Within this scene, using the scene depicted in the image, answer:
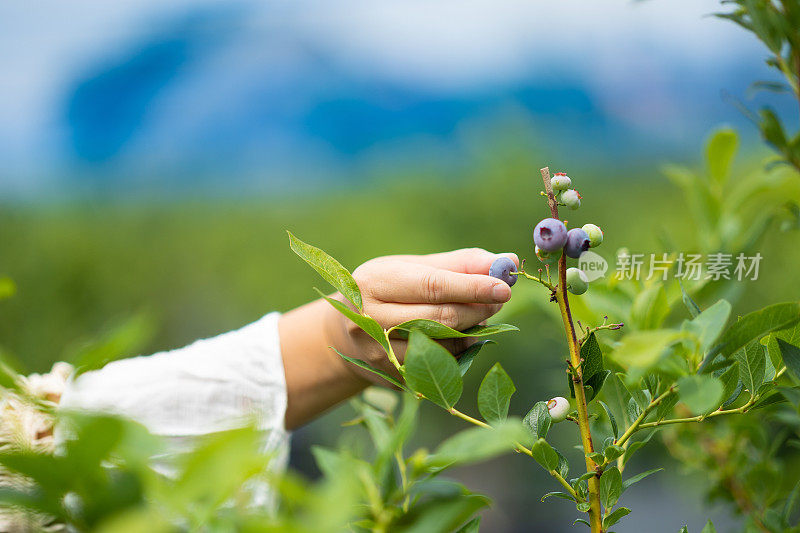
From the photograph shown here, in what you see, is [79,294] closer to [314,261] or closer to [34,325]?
[34,325]

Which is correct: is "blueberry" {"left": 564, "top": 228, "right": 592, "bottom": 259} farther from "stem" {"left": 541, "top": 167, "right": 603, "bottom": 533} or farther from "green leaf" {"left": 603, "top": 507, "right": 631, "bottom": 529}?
"green leaf" {"left": 603, "top": 507, "right": 631, "bottom": 529}

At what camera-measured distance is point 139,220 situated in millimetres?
4461

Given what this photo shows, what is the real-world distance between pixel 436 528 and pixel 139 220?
15.1 feet

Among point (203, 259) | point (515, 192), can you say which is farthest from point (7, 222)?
point (515, 192)

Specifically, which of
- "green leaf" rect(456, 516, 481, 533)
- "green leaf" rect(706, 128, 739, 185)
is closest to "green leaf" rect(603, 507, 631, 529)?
"green leaf" rect(456, 516, 481, 533)

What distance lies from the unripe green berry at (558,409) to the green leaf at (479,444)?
6.8 inches

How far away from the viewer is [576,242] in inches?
17.1

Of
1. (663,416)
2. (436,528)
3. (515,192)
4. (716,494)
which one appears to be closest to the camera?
(436,528)

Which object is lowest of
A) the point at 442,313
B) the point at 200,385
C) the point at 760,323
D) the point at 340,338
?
the point at 200,385

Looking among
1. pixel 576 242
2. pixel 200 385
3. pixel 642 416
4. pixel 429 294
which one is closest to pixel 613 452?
pixel 642 416

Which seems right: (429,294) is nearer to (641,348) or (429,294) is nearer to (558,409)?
(558,409)

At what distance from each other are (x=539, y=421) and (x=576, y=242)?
0.40 ft

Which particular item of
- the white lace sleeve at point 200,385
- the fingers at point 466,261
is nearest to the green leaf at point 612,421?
the fingers at point 466,261

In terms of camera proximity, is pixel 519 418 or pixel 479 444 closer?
pixel 479 444
